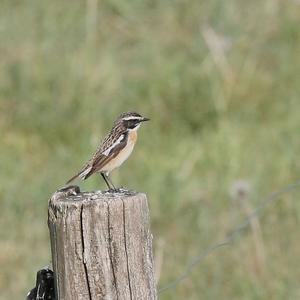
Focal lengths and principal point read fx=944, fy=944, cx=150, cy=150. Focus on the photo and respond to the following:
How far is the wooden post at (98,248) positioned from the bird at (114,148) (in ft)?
6.29

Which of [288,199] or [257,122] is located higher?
[257,122]

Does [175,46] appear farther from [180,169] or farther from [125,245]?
[125,245]

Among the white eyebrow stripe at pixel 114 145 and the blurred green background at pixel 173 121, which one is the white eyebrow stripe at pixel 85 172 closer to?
the white eyebrow stripe at pixel 114 145

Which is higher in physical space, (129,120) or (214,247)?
(129,120)

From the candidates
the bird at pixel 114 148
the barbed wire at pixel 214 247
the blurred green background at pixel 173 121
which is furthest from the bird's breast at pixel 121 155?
the blurred green background at pixel 173 121

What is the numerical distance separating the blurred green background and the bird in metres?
2.02

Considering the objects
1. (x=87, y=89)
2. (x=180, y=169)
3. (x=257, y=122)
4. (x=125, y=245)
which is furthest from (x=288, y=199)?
(x=125, y=245)

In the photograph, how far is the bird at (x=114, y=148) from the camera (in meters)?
5.71

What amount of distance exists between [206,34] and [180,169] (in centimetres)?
264

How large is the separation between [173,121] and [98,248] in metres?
7.31

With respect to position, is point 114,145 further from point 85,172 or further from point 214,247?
point 214,247

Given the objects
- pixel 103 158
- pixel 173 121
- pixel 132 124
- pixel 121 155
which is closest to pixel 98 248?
pixel 103 158

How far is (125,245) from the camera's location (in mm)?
3721

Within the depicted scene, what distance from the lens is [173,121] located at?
10945mm
